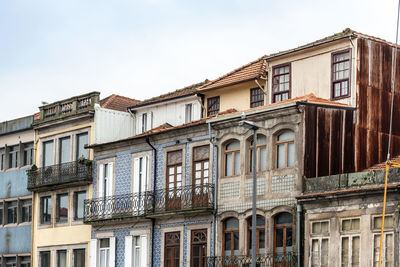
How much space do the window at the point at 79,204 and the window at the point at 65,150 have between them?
199 centimetres

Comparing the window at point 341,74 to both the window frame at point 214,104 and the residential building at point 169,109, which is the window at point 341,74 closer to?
the window frame at point 214,104

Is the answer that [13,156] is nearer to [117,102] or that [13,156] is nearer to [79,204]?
[79,204]

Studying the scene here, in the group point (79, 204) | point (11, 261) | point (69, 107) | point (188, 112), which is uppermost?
point (69, 107)

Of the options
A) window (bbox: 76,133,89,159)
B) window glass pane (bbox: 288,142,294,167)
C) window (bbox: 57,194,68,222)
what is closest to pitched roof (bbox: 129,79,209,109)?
window (bbox: 76,133,89,159)

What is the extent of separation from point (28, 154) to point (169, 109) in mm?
9566

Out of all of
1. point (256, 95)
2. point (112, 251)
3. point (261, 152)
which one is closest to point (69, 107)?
point (112, 251)

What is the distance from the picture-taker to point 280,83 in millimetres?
40625

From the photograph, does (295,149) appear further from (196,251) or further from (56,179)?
(56,179)

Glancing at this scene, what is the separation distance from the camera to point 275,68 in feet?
134

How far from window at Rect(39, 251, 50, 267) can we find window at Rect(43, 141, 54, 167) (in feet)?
14.5

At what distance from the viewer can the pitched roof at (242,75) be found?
42094mm

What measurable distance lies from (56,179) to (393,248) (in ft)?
70.5

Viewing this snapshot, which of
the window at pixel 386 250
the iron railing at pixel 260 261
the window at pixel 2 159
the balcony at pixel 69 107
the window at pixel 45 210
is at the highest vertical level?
the balcony at pixel 69 107

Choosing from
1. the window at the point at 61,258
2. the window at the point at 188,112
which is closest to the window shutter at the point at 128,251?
the window at the point at 61,258
